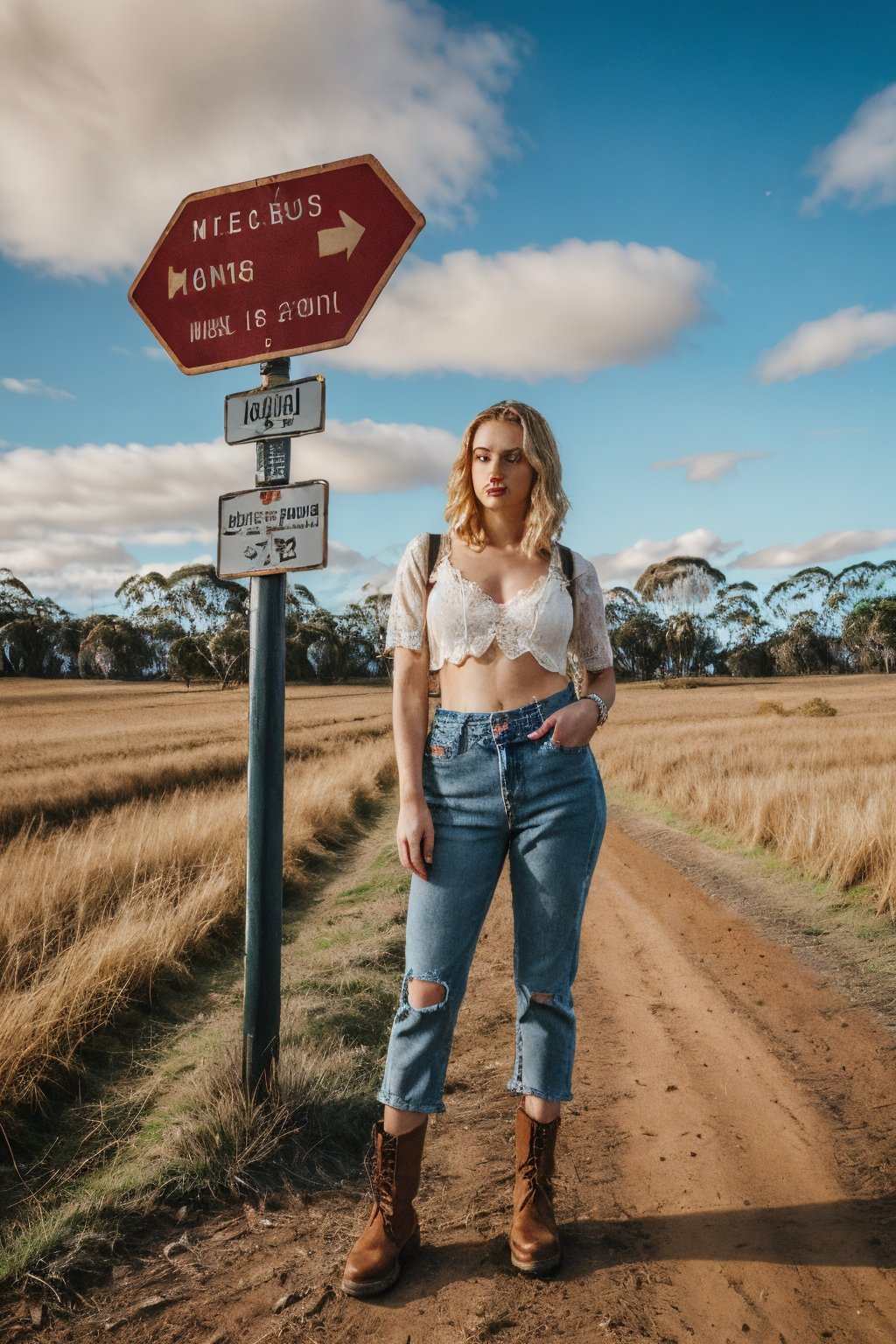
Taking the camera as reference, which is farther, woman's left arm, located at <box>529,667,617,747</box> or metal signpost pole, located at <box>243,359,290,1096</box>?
metal signpost pole, located at <box>243,359,290,1096</box>

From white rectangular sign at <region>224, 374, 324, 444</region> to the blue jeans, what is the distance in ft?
4.25

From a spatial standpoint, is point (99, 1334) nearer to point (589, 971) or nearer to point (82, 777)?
point (589, 971)

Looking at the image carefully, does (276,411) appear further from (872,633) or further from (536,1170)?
(872,633)

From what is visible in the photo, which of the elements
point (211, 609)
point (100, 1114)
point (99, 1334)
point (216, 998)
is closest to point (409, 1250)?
point (99, 1334)

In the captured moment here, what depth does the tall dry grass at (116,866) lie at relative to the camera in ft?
12.6

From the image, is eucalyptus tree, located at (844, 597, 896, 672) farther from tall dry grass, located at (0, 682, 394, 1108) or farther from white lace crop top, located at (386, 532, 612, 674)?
white lace crop top, located at (386, 532, 612, 674)

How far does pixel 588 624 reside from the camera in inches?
97.4

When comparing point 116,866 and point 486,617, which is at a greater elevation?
point 486,617

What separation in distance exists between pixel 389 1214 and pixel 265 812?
129 centimetres

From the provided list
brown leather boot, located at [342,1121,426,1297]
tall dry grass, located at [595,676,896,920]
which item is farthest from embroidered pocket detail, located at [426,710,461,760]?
tall dry grass, located at [595,676,896,920]

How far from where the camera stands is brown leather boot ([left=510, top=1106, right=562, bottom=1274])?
2.22 metres

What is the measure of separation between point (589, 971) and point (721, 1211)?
233 cm

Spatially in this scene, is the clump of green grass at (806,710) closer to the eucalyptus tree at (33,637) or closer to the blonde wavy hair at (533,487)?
the blonde wavy hair at (533,487)

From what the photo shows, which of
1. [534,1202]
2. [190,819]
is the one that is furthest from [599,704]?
[190,819]
